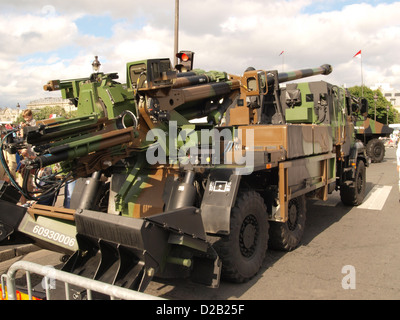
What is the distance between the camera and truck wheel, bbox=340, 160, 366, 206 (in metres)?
8.51

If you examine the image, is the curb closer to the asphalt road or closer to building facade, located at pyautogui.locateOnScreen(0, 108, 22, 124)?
the asphalt road

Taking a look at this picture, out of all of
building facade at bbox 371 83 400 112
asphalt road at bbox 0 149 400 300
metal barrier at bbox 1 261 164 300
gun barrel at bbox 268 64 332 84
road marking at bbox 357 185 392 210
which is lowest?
asphalt road at bbox 0 149 400 300

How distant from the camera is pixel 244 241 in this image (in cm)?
456

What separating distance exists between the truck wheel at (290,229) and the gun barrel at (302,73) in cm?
215

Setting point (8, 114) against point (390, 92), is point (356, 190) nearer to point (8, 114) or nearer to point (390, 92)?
point (8, 114)

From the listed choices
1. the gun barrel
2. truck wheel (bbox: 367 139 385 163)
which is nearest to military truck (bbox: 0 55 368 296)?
the gun barrel

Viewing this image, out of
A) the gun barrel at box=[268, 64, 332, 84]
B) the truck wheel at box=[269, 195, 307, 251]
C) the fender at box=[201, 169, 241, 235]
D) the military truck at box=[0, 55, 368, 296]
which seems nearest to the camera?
the military truck at box=[0, 55, 368, 296]

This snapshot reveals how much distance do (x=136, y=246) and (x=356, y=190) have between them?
6650mm

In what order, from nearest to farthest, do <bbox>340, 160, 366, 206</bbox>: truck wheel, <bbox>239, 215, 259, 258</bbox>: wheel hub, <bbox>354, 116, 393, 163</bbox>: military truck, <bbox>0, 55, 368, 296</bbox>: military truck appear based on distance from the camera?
<bbox>0, 55, 368, 296</bbox>: military truck, <bbox>239, 215, 259, 258</bbox>: wheel hub, <bbox>340, 160, 366, 206</bbox>: truck wheel, <bbox>354, 116, 393, 163</bbox>: military truck

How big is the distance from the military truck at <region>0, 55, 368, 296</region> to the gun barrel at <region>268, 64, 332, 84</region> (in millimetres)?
410

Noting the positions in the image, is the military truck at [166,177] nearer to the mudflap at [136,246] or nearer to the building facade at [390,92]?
the mudflap at [136,246]

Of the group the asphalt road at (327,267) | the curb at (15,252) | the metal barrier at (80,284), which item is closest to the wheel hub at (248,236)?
the asphalt road at (327,267)

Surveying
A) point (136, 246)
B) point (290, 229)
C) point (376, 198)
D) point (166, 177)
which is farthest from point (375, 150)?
point (136, 246)

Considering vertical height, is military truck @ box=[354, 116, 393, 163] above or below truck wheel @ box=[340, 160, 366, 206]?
above
